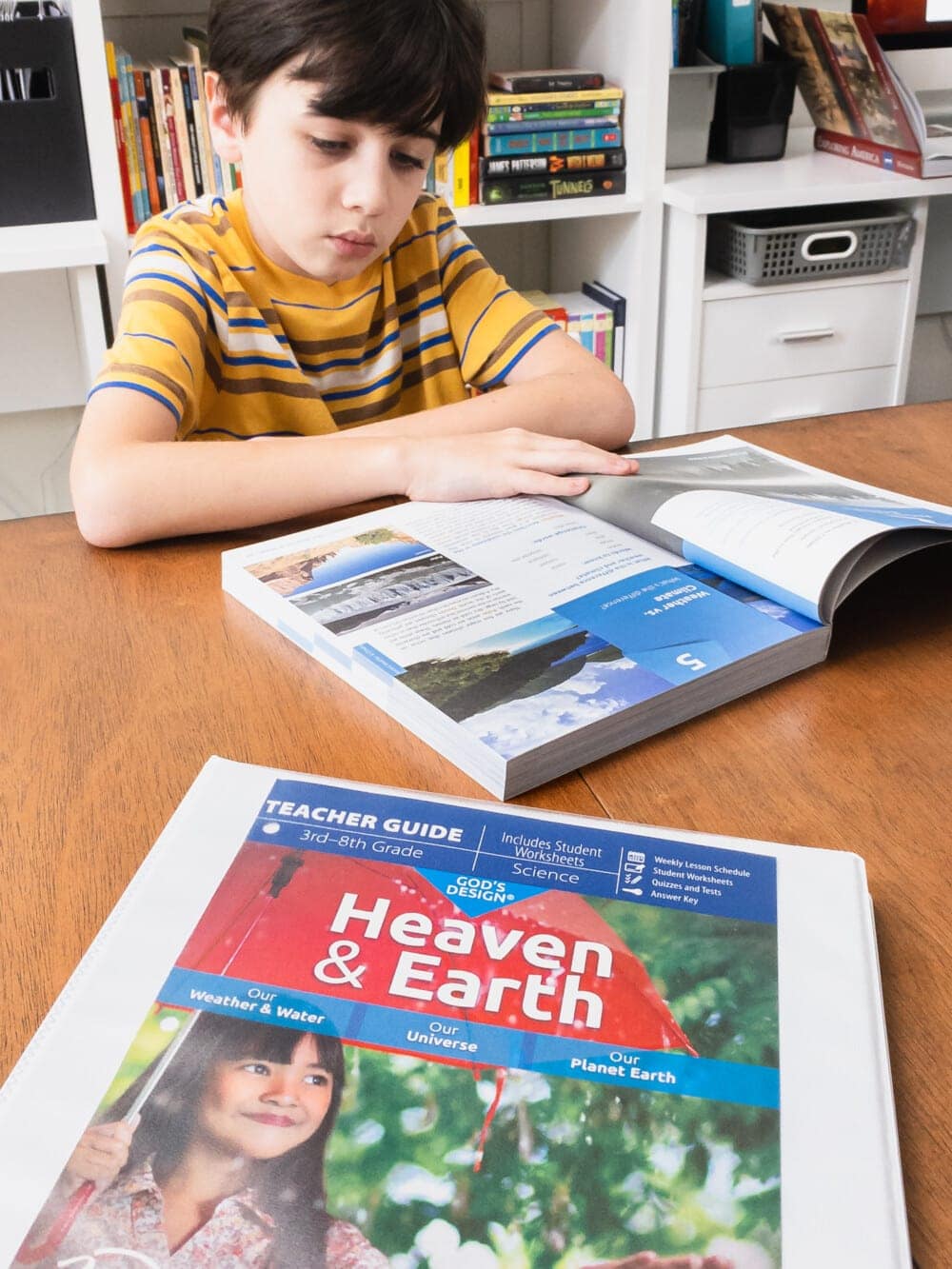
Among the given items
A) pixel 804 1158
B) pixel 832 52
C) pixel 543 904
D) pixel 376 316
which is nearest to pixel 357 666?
pixel 543 904

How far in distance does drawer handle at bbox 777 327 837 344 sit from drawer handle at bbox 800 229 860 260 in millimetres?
123

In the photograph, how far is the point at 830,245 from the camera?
6.91ft

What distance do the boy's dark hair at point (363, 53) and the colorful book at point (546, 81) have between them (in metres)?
0.92

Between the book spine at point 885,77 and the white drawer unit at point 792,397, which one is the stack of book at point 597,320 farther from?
the book spine at point 885,77

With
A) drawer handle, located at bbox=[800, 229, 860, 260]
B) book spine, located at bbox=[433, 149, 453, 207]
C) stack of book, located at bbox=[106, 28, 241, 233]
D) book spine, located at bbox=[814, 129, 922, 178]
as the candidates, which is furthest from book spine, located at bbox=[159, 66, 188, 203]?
book spine, located at bbox=[814, 129, 922, 178]

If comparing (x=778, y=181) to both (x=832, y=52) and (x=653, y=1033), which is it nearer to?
(x=832, y=52)

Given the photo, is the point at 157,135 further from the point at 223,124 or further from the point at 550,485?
the point at 550,485

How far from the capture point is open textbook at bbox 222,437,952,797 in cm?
56

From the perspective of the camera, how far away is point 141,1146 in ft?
1.13

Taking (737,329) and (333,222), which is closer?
(333,222)

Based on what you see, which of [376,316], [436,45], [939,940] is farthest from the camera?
[376,316]

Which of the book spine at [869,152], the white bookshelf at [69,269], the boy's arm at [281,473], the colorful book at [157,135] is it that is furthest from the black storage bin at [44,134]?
the book spine at [869,152]

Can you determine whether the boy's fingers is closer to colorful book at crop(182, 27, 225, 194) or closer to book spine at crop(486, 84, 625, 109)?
colorful book at crop(182, 27, 225, 194)

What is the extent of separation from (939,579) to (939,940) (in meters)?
0.34
